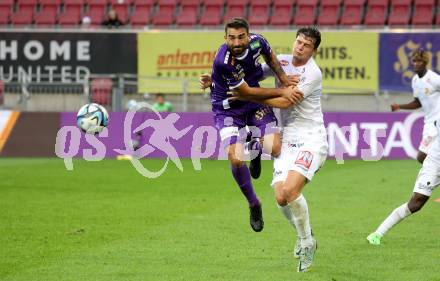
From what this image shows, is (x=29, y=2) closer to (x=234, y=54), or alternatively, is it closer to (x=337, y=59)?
(x=337, y=59)

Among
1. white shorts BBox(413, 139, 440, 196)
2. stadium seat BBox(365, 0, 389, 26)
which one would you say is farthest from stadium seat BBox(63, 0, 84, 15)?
white shorts BBox(413, 139, 440, 196)

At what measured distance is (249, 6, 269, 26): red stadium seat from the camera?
26.8m

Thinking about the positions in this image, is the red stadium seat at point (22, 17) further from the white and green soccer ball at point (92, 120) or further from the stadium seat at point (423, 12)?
the white and green soccer ball at point (92, 120)

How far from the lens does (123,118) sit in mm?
23016

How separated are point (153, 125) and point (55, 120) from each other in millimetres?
2502

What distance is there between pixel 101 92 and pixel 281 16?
6422 millimetres

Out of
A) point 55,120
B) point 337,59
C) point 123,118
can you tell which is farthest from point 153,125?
point 337,59

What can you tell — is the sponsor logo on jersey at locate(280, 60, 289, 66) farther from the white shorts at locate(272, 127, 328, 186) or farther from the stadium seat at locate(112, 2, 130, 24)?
the stadium seat at locate(112, 2, 130, 24)

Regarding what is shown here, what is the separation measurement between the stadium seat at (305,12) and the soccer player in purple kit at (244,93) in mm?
16547

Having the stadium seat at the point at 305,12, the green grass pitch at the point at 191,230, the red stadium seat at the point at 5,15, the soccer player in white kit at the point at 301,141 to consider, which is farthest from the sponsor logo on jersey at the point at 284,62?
the red stadium seat at the point at 5,15

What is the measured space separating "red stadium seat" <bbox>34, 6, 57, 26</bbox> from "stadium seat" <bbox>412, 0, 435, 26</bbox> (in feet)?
35.2

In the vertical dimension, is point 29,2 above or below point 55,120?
above

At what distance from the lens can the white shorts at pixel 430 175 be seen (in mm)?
10000

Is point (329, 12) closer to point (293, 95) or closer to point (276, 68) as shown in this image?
point (276, 68)
